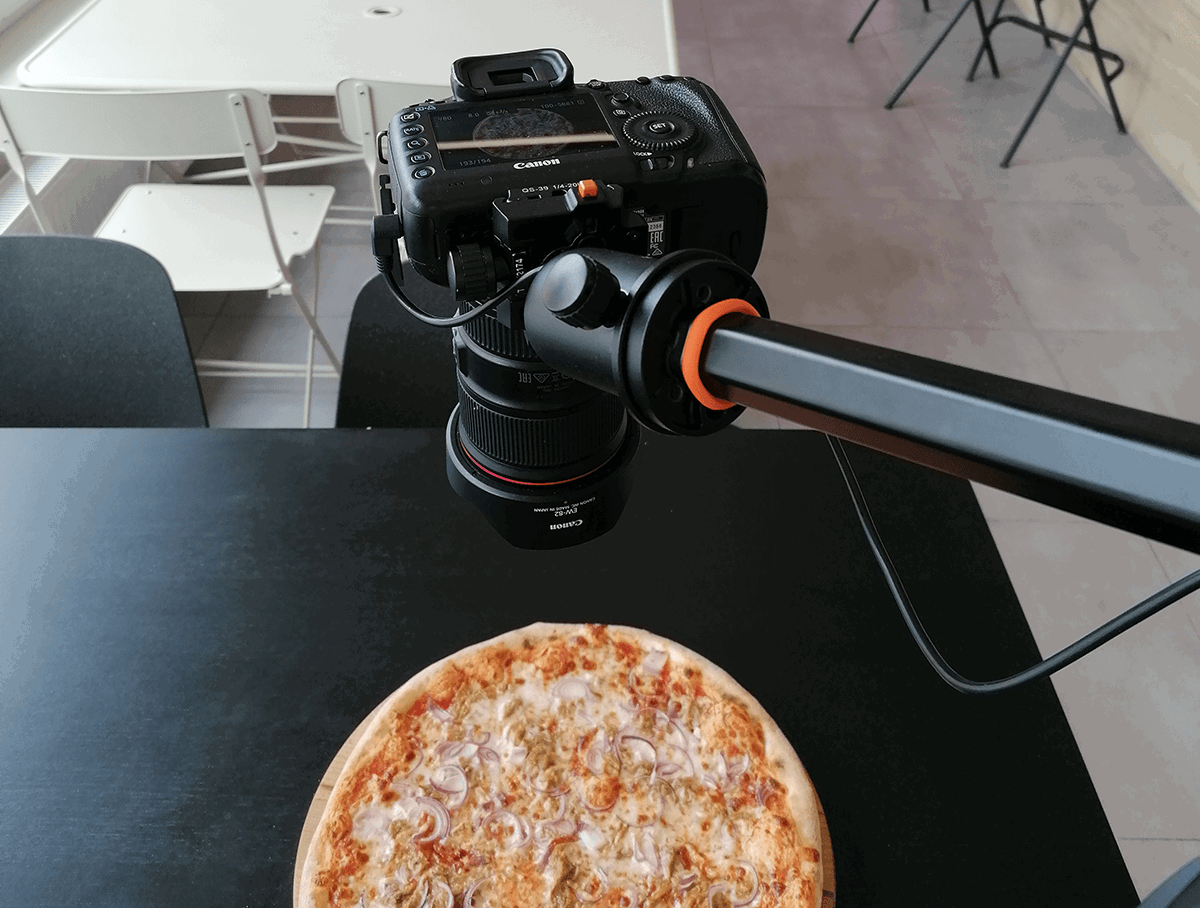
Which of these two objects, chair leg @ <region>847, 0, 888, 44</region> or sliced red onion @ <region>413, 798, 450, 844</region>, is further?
chair leg @ <region>847, 0, 888, 44</region>

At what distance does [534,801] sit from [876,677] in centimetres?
44

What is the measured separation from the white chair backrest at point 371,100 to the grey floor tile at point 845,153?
1741mm

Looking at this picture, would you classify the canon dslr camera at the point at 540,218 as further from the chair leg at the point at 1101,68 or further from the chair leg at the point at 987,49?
the chair leg at the point at 987,49

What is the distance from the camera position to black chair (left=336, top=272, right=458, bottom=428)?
165cm

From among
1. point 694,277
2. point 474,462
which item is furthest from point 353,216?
point 694,277

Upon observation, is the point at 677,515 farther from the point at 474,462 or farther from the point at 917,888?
the point at 474,462

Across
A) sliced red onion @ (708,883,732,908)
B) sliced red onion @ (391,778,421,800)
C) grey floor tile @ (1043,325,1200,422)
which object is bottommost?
grey floor tile @ (1043,325,1200,422)

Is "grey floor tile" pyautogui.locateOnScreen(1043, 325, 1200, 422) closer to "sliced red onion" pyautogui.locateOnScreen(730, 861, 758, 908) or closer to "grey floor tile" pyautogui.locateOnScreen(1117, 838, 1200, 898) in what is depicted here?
"grey floor tile" pyautogui.locateOnScreen(1117, 838, 1200, 898)

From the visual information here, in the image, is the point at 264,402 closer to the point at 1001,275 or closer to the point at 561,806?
the point at 561,806

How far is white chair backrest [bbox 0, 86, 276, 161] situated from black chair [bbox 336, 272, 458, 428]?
612 millimetres

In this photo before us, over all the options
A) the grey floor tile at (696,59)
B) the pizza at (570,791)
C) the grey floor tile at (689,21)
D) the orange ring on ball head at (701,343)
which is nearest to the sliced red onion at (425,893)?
the pizza at (570,791)

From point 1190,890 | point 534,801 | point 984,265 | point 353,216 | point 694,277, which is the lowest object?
point 984,265

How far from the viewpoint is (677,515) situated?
1224mm

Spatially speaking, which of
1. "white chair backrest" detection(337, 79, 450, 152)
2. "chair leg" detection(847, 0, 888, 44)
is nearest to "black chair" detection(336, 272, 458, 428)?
"white chair backrest" detection(337, 79, 450, 152)
